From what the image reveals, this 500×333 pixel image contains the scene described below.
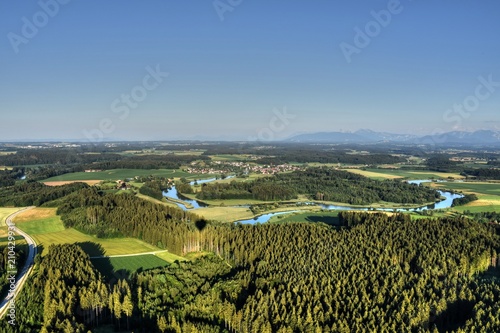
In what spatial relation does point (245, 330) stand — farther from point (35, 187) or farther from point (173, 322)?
point (35, 187)

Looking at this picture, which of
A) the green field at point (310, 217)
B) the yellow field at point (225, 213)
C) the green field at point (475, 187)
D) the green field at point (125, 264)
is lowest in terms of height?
the green field at point (310, 217)

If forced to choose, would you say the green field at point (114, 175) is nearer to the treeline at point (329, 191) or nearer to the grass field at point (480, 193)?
the treeline at point (329, 191)

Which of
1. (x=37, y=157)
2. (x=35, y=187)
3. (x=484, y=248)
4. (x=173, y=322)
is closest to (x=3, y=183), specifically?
(x=35, y=187)

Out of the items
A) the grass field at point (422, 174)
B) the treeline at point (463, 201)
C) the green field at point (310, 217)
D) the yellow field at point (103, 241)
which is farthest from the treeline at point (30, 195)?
the grass field at point (422, 174)

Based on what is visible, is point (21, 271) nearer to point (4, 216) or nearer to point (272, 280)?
point (272, 280)

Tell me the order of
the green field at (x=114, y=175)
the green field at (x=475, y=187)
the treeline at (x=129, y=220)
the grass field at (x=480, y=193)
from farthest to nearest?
1. the green field at (x=114, y=175)
2. the green field at (x=475, y=187)
3. the grass field at (x=480, y=193)
4. the treeline at (x=129, y=220)
